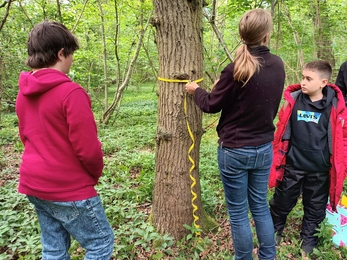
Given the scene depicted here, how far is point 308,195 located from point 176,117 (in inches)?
59.2

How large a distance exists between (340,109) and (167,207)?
71.6 inches

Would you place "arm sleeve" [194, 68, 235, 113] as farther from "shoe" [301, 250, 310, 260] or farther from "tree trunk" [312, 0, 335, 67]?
"tree trunk" [312, 0, 335, 67]

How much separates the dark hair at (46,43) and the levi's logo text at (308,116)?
2085mm

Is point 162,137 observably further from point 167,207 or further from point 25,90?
point 25,90

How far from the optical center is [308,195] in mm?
2670

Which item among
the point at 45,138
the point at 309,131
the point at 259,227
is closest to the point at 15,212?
the point at 45,138

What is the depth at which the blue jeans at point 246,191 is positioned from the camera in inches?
78.5

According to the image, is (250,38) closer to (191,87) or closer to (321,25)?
(191,87)

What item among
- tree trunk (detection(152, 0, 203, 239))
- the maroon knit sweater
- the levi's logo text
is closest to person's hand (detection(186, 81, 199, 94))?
tree trunk (detection(152, 0, 203, 239))

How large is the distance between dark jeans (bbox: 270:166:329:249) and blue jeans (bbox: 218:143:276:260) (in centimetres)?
56

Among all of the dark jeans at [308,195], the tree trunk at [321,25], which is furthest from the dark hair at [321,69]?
the tree trunk at [321,25]

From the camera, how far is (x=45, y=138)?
1.59m

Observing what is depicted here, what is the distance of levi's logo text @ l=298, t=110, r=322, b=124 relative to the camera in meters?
2.52

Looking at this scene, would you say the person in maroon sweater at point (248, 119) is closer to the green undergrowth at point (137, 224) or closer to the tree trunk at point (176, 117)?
the tree trunk at point (176, 117)
